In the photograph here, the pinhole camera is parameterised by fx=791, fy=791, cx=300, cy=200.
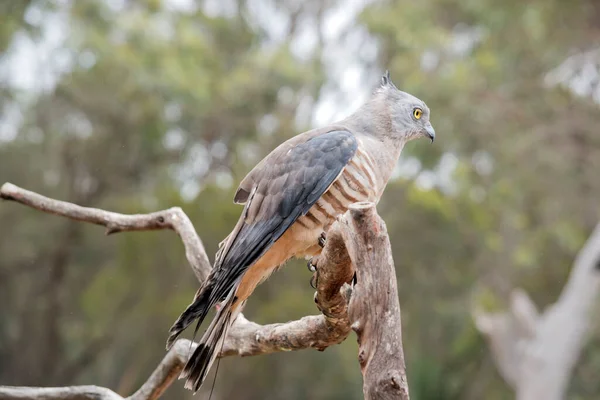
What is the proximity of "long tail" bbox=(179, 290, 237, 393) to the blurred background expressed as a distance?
225 inches

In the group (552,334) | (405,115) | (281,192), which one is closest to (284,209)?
(281,192)

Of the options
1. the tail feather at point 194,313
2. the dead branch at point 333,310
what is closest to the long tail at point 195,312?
→ the tail feather at point 194,313

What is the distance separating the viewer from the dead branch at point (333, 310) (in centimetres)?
185

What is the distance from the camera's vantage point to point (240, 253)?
265cm

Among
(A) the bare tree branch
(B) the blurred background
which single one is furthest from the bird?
(B) the blurred background

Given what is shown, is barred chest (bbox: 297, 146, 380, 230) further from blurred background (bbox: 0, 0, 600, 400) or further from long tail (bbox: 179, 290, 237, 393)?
blurred background (bbox: 0, 0, 600, 400)

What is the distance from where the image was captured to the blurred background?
9141 mm

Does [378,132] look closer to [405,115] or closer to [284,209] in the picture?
[405,115]

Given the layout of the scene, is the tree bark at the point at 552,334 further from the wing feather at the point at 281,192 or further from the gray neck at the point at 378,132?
the wing feather at the point at 281,192

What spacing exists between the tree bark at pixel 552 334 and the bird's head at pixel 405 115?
17.6ft

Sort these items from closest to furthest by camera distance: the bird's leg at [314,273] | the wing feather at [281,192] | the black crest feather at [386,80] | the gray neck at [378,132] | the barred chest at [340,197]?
the bird's leg at [314,273], the wing feather at [281,192], the barred chest at [340,197], the gray neck at [378,132], the black crest feather at [386,80]

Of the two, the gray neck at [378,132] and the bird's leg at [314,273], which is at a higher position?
the gray neck at [378,132]

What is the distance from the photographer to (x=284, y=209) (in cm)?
276

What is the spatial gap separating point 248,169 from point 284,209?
24.0ft
